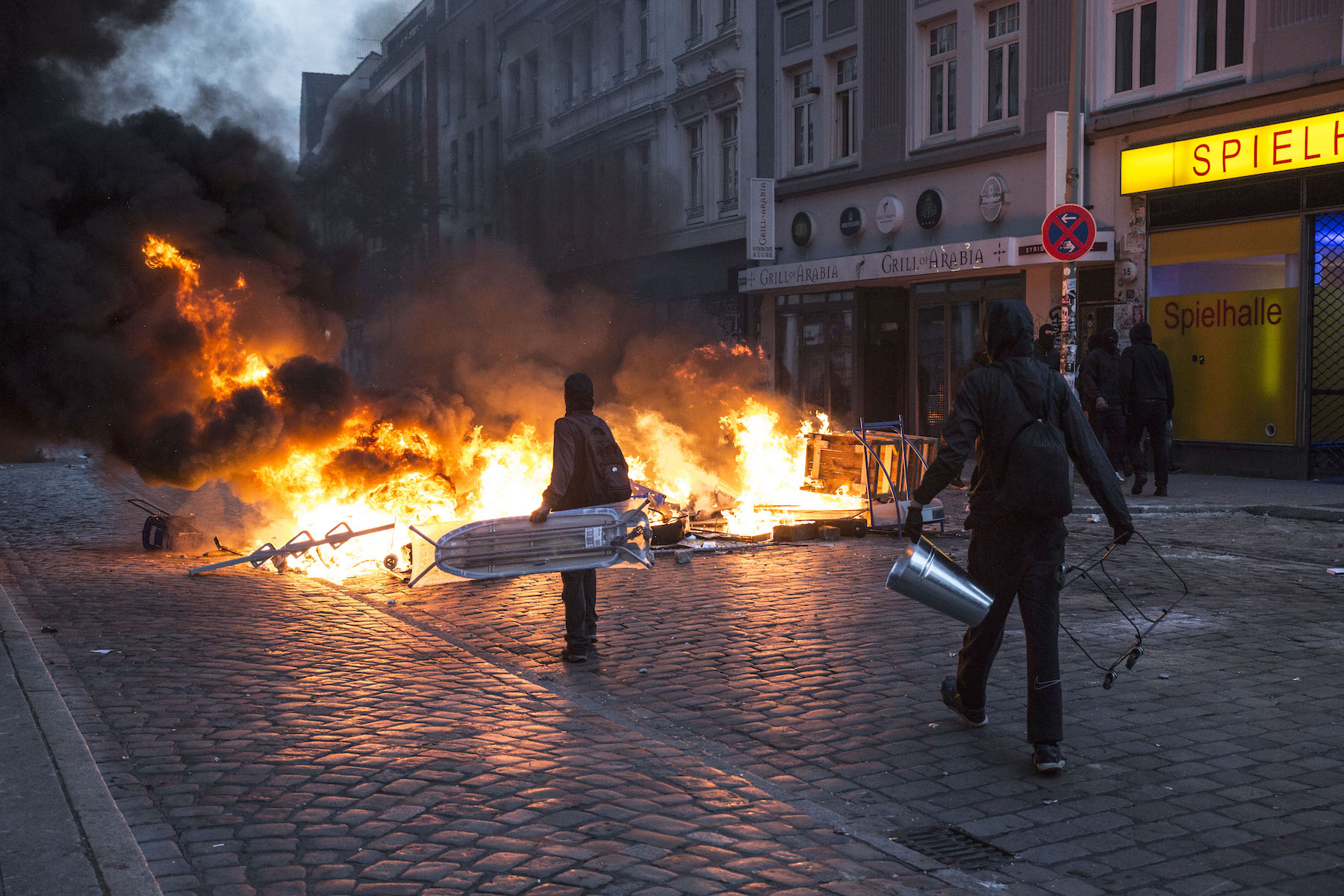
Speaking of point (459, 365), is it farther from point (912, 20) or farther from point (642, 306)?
point (912, 20)

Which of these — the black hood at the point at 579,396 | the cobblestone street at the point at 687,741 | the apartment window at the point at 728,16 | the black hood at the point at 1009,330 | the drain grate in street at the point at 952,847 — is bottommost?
the drain grate in street at the point at 952,847

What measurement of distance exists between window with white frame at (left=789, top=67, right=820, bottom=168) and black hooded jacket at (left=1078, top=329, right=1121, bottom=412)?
11574 millimetres

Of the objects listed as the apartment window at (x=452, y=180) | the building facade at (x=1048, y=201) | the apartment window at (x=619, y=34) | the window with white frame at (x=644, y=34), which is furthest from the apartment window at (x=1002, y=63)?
the apartment window at (x=619, y=34)

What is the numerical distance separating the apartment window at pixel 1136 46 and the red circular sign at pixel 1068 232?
5811 mm

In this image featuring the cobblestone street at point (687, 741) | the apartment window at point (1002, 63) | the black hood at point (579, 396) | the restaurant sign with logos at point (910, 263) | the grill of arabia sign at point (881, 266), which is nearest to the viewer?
the cobblestone street at point (687, 741)

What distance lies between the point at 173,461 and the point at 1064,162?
13295 millimetres

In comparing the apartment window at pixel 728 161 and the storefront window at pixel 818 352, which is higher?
the apartment window at pixel 728 161

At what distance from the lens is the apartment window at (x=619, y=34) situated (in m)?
27.5

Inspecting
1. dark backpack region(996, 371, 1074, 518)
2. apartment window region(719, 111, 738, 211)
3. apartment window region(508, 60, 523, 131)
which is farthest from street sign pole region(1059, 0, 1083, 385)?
apartment window region(719, 111, 738, 211)

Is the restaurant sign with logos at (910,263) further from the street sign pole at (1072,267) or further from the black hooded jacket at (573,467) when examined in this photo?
the black hooded jacket at (573,467)

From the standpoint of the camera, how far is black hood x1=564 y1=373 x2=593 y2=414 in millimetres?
7105

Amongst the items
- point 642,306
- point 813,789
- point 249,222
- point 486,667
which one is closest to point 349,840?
point 813,789

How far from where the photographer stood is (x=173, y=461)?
10242mm

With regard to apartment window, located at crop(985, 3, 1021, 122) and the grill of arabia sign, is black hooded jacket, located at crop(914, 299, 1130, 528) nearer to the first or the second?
the grill of arabia sign
